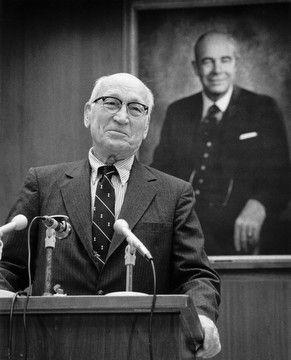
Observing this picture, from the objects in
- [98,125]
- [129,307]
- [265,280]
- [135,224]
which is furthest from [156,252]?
[265,280]

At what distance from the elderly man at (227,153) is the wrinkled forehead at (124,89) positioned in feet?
6.97

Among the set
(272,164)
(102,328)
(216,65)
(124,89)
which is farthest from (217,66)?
(102,328)

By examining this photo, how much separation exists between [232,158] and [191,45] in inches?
36.8

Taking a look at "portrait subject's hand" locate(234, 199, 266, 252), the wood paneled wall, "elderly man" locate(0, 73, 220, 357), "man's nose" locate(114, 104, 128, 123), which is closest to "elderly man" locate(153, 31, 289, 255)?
"portrait subject's hand" locate(234, 199, 266, 252)

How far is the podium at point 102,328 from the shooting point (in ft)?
7.80

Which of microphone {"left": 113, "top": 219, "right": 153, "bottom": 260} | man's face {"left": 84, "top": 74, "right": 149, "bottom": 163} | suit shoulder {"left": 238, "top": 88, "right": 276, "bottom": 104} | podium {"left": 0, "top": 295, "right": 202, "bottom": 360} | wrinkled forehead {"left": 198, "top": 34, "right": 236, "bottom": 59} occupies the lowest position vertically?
podium {"left": 0, "top": 295, "right": 202, "bottom": 360}

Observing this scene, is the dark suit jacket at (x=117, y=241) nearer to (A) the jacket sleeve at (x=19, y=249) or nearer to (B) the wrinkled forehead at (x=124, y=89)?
(A) the jacket sleeve at (x=19, y=249)

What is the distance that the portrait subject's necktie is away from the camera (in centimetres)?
324

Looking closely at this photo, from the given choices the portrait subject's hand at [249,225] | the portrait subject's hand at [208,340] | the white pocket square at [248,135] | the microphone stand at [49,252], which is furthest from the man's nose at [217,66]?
the microphone stand at [49,252]

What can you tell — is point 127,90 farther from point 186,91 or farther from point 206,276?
point 186,91

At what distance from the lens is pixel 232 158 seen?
5.65 meters

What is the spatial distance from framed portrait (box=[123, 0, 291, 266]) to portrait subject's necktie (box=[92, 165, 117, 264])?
2.27m

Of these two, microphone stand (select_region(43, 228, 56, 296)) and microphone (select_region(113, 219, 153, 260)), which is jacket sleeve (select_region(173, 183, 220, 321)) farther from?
microphone stand (select_region(43, 228, 56, 296))

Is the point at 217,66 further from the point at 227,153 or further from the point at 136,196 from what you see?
the point at 136,196
